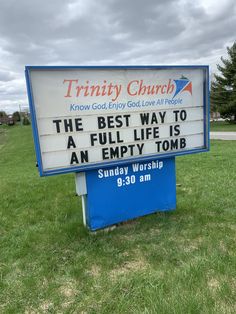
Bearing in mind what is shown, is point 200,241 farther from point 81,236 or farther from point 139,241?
point 81,236

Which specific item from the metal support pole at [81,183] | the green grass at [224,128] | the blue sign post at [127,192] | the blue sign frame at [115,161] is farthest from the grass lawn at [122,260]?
the green grass at [224,128]

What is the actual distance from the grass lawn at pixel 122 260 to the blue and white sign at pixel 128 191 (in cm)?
17

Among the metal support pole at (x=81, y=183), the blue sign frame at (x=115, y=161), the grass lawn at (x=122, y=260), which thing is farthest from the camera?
the metal support pole at (x=81, y=183)

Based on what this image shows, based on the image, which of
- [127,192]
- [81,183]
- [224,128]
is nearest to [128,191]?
[127,192]

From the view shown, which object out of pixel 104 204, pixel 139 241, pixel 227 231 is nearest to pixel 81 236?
pixel 104 204

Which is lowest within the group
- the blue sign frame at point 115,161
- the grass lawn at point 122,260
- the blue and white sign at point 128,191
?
the grass lawn at point 122,260

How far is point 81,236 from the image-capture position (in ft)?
12.6

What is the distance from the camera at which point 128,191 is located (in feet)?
13.6

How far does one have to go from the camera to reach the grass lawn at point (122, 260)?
8.29ft

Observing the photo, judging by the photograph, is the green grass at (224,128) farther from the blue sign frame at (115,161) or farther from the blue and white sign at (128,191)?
the blue and white sign at (128,191)

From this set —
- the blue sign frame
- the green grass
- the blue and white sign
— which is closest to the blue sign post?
the blue and white sign

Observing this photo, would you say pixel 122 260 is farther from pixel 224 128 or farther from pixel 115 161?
pixel 224 128

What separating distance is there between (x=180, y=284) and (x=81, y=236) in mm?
1535

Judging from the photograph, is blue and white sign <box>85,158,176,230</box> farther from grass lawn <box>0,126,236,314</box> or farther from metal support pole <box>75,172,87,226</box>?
grass lawn <box>0,126,236,314</box>
